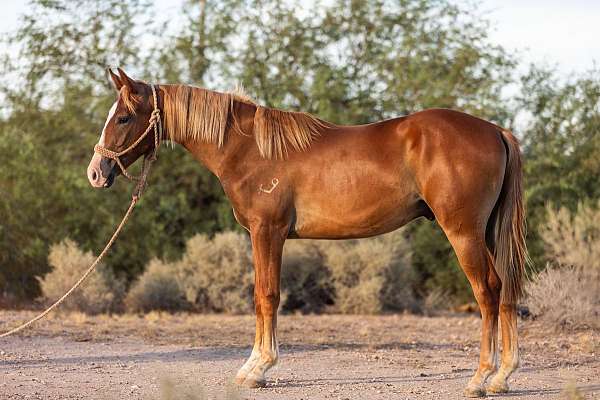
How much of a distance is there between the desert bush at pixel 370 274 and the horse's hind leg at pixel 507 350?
632 centimetres

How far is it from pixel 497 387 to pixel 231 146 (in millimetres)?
2647

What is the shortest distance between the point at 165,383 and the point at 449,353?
16.3 feet

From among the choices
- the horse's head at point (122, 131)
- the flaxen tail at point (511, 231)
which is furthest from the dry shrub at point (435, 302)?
the horse's head at point (122, 131)

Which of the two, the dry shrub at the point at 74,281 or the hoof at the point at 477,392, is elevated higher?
the dry shrub at the point at 74,281

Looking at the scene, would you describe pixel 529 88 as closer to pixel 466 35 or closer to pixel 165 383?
pixel 466 35

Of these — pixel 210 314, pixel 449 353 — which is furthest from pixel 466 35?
pixel 449 353

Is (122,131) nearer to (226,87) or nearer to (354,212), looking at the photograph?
(354,212)

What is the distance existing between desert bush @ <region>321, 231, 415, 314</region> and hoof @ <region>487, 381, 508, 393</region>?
6.43m

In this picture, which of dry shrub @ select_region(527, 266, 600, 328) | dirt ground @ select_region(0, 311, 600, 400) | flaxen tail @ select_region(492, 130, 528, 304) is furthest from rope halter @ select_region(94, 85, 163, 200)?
dry shrub @ select_region(527, 266, 600, 328)

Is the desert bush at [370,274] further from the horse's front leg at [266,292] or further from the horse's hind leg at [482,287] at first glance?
the horse's hind leg at [482,287]

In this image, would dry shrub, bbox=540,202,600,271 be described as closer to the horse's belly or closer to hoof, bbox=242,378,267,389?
the horse's belly

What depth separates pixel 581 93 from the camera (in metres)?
14.9

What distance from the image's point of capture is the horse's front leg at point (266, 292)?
20.1ft

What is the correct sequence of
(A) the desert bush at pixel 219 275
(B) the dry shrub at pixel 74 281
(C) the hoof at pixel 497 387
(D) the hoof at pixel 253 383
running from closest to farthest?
(C) the hoof at pixel 497 387 → (D) the hoof at pixel 253 383 → (B) the dry shrub at pixel 74 281 → (A) the desert bush at pixel 219 275
